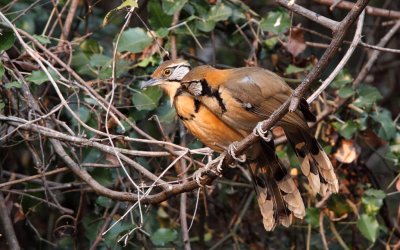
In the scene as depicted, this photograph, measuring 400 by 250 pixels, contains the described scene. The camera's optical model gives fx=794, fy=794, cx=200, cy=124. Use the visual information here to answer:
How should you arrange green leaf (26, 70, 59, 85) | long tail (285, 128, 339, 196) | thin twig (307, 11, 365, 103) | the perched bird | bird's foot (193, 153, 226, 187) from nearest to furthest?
thin twig (307, 11, 365, 103)
bird's foot (193, 153, 226, 187)
the perched bird
long tail (285, 128, 339, 196)
green leaf (26, 70, 59, 85)

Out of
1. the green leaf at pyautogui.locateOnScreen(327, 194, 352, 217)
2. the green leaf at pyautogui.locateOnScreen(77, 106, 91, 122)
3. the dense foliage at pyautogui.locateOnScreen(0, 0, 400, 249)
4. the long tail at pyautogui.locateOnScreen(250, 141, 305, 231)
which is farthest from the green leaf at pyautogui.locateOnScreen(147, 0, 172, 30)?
the green leaf at pyautogui.locateOnScreen(327, 194, 352, 217)

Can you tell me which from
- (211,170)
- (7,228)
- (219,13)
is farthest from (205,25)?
(7,228)

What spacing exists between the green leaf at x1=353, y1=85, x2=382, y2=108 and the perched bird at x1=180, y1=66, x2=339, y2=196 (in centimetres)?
76

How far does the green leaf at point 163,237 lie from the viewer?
4121mm

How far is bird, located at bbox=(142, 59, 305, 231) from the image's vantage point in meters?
3.56

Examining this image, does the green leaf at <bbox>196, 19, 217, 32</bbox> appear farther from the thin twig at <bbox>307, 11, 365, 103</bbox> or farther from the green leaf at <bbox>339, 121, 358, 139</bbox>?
the thin twig at <bbox>307, 11, 365, 103</bbox>

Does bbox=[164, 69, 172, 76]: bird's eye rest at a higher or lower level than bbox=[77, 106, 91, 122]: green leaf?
higher

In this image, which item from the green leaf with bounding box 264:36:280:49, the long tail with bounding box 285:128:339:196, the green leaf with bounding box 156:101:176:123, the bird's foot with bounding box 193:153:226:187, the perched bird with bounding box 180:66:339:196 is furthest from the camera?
the green leaf with bounding box 264:36:280:49

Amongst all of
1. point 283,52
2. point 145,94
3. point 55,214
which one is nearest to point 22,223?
point 55,214

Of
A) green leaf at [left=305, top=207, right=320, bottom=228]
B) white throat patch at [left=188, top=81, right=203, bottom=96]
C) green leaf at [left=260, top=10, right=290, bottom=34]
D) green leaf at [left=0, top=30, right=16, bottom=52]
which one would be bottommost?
green leaf at [left=305, top=207, right=320, bottom=228]

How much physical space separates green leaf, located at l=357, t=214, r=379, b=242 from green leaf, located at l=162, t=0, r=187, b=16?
1.51 m

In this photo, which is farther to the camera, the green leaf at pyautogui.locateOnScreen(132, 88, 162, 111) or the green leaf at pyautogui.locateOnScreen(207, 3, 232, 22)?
the green leaf at pyautogui.locateOnScreen(207, 3, 232, 22)

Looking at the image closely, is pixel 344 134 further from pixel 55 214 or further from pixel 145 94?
pixel 55 214

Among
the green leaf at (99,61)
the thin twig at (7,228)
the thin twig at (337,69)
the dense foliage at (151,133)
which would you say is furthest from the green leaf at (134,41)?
the thin twig at (337,69)
